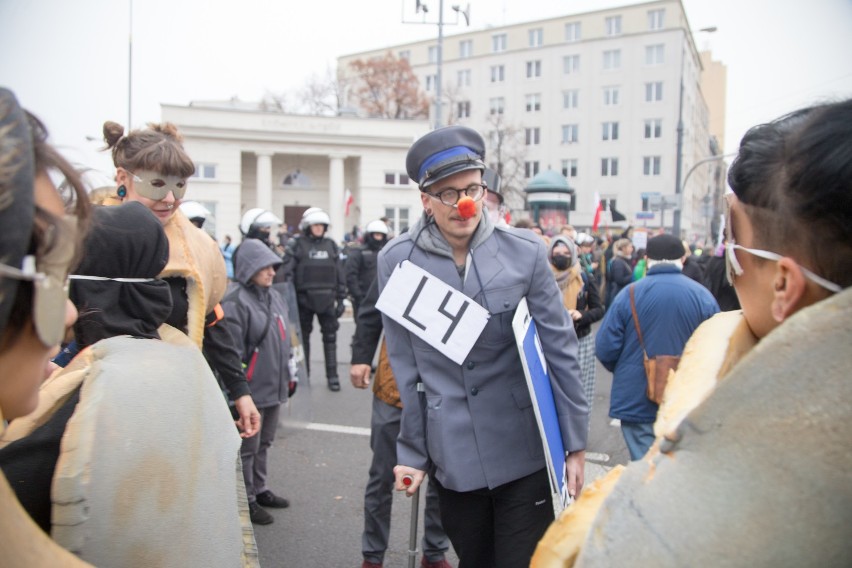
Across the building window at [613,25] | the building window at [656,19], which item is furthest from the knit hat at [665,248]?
the building window at [613,25]

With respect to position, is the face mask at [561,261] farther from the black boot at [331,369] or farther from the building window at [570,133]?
the building window at [570,133]

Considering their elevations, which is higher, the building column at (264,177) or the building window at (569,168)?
the building window at (569,168)

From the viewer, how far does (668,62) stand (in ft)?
180

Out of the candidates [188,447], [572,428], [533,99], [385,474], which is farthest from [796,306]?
[533,99]

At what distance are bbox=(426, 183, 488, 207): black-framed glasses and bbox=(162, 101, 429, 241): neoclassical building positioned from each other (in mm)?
32565

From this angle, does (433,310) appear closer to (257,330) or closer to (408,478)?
(408,478)

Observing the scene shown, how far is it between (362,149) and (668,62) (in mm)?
31633

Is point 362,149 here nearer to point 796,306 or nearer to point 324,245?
point 324,245

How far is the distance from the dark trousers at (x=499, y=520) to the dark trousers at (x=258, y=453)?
2.04 m

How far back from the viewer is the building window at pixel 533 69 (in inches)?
2397

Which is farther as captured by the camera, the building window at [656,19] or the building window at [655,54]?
the building window at [656,19]

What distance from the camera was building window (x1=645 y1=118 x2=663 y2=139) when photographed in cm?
5434

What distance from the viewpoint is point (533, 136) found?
60.4m

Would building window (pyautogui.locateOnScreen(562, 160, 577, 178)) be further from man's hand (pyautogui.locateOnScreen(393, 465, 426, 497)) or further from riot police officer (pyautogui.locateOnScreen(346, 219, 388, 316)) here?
man's hand (pyautogui.locateOnScreen(393, 465, 426, 497))
